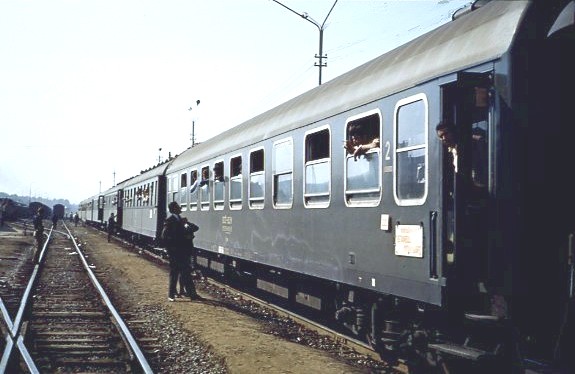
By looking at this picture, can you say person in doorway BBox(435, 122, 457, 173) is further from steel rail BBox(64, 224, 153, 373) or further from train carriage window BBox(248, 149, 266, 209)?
train carriage window BBox(248, 149, 266, 209)

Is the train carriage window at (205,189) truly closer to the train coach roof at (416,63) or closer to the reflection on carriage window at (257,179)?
the reflection on carriage window at (257,179)

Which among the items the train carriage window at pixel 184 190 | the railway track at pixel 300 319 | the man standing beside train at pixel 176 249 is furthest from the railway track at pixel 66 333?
the train carriage window at pixel 184 190

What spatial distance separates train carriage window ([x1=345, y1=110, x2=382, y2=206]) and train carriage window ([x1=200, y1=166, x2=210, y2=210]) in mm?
7794

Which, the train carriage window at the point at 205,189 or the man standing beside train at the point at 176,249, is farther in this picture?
the train carriage window at the point at 205,189

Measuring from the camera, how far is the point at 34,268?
1984 centimetres

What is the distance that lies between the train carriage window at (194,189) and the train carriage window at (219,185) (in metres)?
1.69

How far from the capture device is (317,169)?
888 centimetres

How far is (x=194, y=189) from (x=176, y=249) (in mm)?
3781

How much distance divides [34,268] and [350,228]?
1468cm

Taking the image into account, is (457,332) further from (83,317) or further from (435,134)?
(83,317)

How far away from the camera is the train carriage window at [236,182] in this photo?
41.7 feet

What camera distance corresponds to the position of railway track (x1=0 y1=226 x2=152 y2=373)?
7832 millimetres

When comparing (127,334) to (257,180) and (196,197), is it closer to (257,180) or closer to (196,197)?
(257,180)

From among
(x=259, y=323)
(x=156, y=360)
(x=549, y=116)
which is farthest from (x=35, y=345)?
(x=549, y=116)
